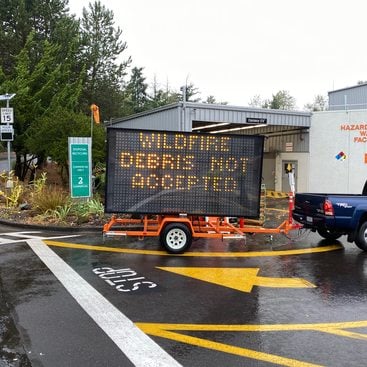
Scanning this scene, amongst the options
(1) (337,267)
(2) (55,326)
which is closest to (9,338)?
(2) (55,326)

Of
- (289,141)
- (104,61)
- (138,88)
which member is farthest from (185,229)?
(138,88)

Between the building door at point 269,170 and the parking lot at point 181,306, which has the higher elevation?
the building door at point 269,170

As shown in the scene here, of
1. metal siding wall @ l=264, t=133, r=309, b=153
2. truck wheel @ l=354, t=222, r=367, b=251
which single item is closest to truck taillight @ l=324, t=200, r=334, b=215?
truck wheel @ l=354, t=222, r=367, b=251

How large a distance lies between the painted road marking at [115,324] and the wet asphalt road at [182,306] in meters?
0.01

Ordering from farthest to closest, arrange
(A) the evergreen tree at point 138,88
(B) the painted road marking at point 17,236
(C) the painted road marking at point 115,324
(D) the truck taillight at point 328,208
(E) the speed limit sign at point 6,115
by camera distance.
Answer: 1. (A) the evergreen tree at point 138,88
2. (E) the speed limit sign at point 6,115
3. (B) the painted road marking at point 17,236
4. (D) the truck taillight at point 328,208
5. (C) the painted road marking at point 115,324

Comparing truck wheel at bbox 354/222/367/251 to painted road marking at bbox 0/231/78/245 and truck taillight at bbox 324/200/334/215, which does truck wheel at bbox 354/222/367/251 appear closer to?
truck taillight at bbox 324/200/334/215

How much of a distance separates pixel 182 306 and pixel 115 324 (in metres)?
1.12

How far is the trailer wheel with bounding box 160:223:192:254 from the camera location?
9.53m

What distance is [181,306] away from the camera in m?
6.19

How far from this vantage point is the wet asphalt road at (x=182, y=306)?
4637 millimetres

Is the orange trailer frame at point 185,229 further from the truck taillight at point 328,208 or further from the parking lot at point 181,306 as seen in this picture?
the truck taillight at point 328,208

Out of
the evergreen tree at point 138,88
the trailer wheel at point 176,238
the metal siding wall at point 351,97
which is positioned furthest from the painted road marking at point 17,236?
the evergreen tree at point 138,88

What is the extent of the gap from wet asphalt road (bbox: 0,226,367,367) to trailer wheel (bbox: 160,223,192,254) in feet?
0.69

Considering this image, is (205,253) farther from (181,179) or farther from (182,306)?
(182,306)
